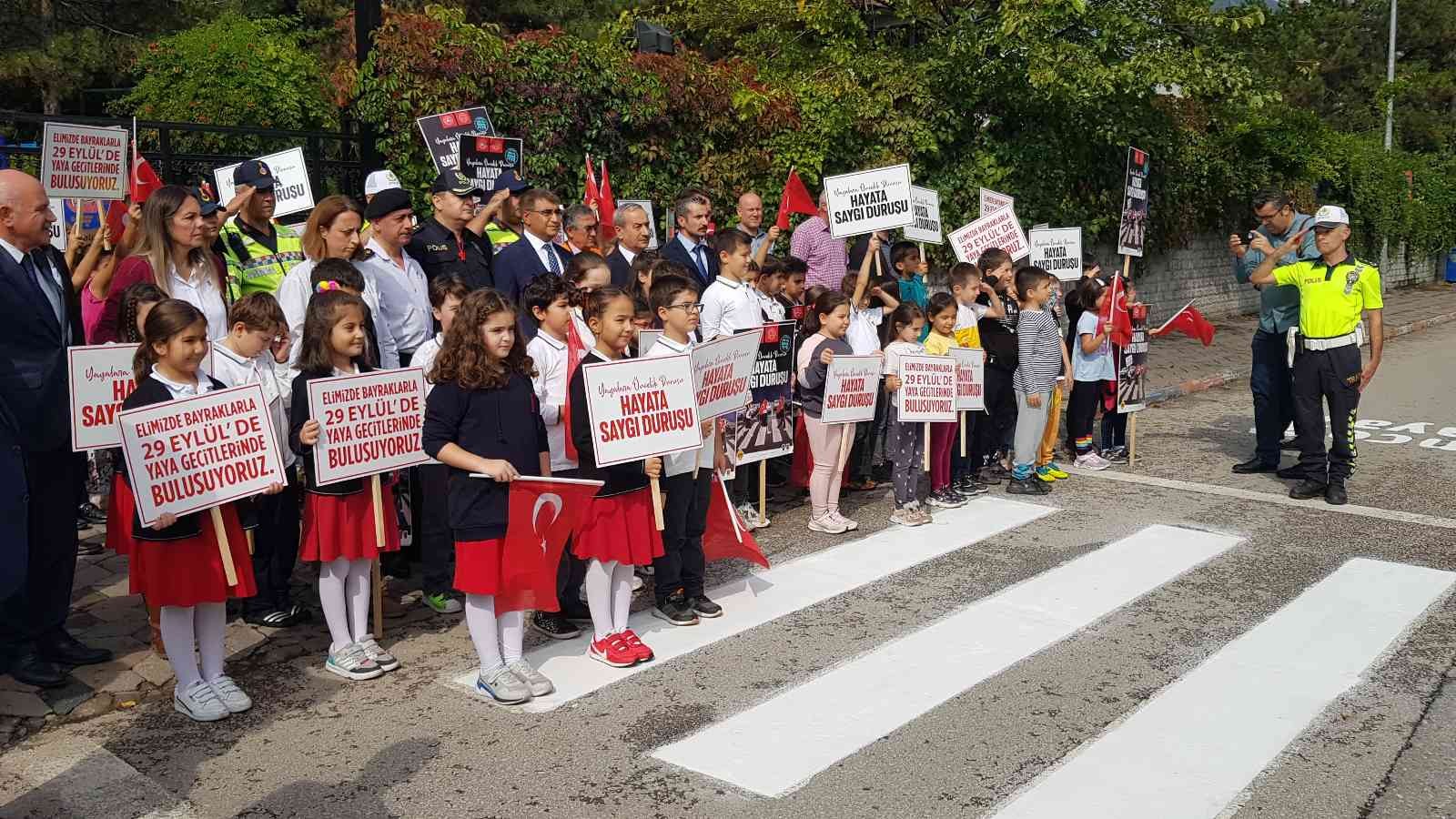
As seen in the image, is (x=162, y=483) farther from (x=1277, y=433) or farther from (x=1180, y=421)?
(x=1180, y=421)

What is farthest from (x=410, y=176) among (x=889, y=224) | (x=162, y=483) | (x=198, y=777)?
(x=198, y=777)

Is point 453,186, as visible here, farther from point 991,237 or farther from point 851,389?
point 991,237

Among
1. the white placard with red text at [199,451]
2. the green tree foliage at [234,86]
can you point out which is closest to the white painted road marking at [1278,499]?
the white placard with red text at [199,451]

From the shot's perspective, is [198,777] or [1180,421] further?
[1180,421]

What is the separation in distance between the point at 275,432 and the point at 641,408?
164cm

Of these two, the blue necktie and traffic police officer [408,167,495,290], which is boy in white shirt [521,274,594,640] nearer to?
traffic police officer [408,167,495,290]

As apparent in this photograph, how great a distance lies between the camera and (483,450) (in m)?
5.27

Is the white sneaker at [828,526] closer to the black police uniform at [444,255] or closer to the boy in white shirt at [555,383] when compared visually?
the boy in white shirt at [555,383]

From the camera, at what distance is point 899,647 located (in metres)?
5.97

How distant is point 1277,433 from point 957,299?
119 inches

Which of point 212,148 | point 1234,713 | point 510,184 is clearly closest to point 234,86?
point 212,148

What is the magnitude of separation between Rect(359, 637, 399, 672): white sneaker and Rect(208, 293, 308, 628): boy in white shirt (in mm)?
787

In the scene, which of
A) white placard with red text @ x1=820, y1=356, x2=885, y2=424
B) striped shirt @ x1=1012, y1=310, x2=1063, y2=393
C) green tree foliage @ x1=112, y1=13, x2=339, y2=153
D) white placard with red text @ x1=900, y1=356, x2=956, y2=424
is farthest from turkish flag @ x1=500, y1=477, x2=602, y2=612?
green tree foliage @ x1=112, y1=13, x2=339, y2=153

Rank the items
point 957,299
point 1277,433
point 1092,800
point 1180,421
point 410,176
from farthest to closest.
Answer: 1. point 1180,421
2. point 410,176
3. point 1277,433
4. point 957,299
5. point 1092,800
